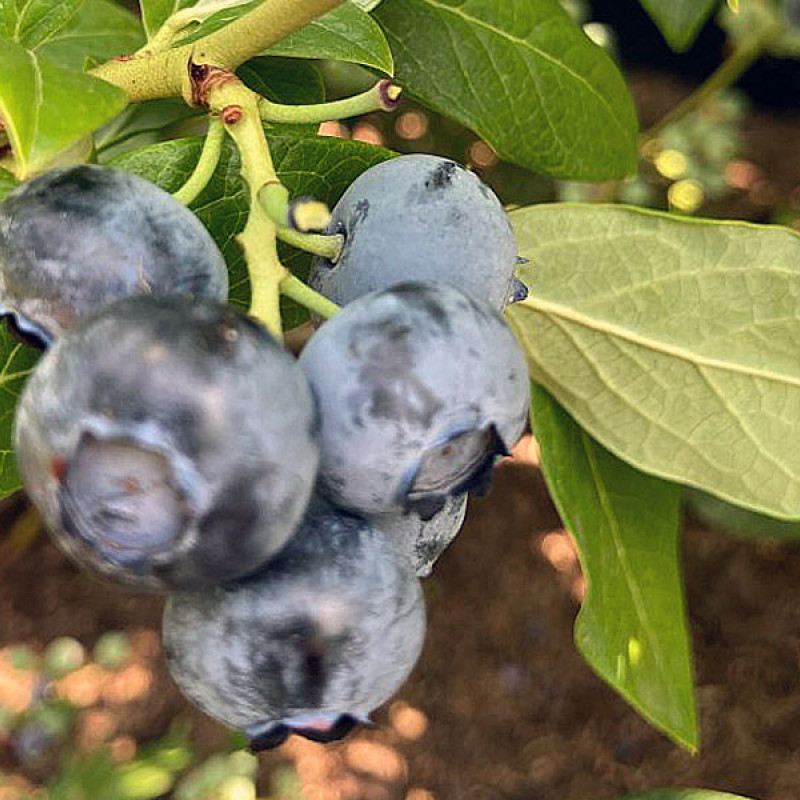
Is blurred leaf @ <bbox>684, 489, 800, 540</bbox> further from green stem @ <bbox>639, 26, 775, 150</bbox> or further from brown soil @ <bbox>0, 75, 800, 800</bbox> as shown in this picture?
green stem @ <bbox>639, 26, 775, 150</bbox>

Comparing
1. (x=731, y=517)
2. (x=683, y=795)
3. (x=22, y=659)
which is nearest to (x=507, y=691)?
(x=731, y=517)

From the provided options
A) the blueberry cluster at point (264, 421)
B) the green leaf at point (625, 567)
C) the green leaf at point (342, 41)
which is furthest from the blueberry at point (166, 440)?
the green leaf at point (625, 567)

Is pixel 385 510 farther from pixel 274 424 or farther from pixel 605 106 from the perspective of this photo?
pixel 605 106

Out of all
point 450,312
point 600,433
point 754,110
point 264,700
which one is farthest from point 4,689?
point 754,110

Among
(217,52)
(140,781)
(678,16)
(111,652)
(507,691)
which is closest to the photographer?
(217,52)

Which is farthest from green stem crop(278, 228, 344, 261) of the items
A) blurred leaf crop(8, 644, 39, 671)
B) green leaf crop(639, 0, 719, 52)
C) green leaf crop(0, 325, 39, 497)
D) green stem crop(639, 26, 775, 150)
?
green stem crop(639, 26, 775, 150)

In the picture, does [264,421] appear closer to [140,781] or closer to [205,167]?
[205,167]
